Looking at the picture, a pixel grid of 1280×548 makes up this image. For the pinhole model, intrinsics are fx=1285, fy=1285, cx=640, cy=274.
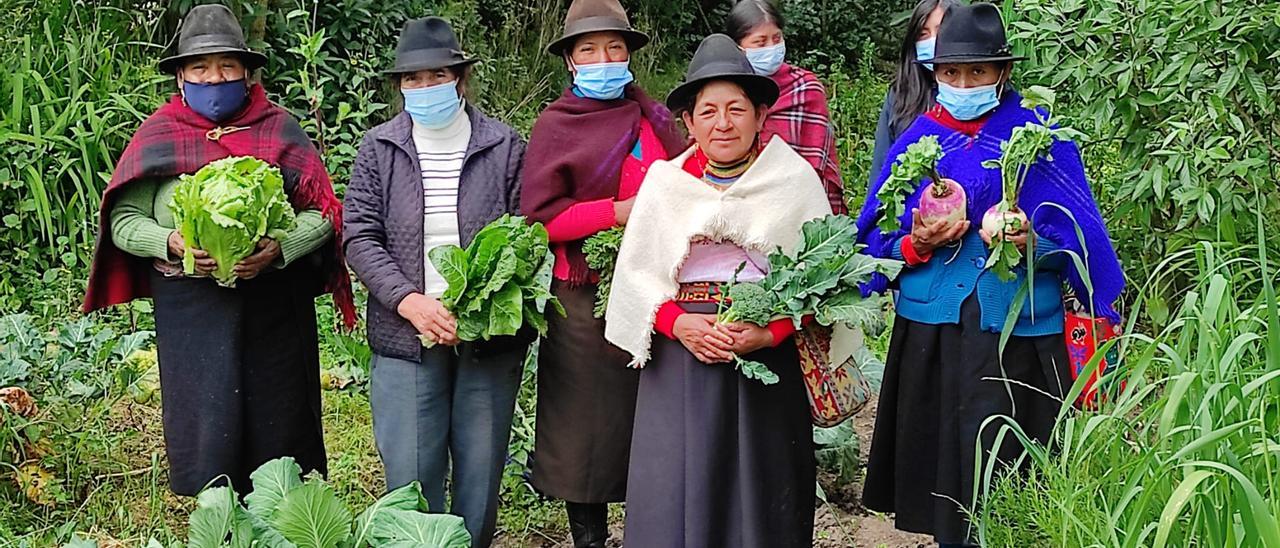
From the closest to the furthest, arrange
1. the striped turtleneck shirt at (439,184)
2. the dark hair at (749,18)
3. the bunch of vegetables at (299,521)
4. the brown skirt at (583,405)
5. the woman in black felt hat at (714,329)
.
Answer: the bunch of vegetables at (299,521)
the woman in black felt hat at (714,329)
the striped turtleneck shirt at (439,184)
the brown skirt at (583,405)
the dark hair at (749,18)

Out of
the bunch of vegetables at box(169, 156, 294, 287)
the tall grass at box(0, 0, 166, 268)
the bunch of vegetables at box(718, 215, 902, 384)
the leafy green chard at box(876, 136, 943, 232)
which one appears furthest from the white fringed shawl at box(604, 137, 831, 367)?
the tall grass at box(0, 0, 166, 268)

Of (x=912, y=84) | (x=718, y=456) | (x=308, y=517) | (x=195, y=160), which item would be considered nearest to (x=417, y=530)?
(x=308, y=517)

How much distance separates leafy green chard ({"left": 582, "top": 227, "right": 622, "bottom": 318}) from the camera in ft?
13.8

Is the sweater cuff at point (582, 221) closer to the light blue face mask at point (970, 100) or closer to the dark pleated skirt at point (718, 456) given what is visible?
the dark pleated skirt at point (718, 456)

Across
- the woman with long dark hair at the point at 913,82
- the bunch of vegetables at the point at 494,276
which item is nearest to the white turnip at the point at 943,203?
the woman with long dark hair at the point at 913,82

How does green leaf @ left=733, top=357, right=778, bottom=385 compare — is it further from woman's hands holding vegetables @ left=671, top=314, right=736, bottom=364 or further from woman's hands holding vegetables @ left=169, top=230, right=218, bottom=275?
woman's hands holding vegetables @ left=169, top=230, right=218, bottom=275

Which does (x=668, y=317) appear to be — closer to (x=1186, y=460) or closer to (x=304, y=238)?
(x=304, y=238)

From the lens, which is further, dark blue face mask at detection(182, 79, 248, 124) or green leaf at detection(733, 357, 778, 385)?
dark blue face mask at detection(182, 79, 248, 124)

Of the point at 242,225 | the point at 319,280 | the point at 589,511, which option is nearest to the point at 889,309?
the point at 589,511

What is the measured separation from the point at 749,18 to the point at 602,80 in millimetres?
827

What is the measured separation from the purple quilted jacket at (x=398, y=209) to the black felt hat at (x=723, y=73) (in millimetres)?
734

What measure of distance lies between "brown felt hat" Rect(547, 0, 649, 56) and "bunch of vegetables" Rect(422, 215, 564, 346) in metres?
0.74

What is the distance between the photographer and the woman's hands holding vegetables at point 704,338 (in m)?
3.76

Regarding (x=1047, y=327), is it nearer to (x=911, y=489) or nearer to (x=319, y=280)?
(x=911, y=489)
